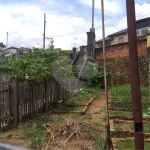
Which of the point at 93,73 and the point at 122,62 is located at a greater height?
the point at 122,62

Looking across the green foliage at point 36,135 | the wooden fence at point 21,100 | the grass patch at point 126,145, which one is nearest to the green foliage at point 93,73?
the wooden fence at point 21,100

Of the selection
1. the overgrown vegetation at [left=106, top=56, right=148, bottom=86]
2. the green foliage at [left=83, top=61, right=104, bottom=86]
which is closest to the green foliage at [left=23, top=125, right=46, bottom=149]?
the overgrown vegetation at [left=106, top=56, right=148, bottom=86]

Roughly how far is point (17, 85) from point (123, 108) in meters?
3.25

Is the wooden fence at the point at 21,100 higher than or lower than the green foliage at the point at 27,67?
lower

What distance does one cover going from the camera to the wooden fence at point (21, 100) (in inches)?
189

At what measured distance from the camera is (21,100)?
5.29 meters

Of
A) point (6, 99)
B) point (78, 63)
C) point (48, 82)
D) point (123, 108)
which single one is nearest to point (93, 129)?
point (6, 99)

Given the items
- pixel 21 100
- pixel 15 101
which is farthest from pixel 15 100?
pixel 21 100

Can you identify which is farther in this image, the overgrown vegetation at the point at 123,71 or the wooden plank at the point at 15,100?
the overgrown vegetation at the point at 123,71

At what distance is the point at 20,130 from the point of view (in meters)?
4.64

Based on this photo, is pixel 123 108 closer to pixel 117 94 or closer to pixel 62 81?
pixel 117 94

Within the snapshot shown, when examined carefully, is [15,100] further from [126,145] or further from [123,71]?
[123,71]

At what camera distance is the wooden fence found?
4.79 m

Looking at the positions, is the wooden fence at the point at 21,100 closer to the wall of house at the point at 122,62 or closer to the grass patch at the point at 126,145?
the grass patch at the point at 126,145
